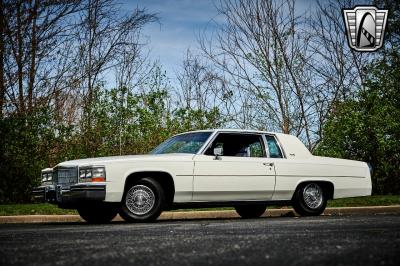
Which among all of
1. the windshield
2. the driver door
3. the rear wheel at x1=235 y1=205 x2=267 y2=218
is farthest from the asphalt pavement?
the rear wheel at x1=235 y1=205 x2=267 y2=218

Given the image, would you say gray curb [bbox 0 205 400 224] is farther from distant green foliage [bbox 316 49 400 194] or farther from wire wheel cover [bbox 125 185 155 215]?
distant green foliage [bbox 316 49 400 194]

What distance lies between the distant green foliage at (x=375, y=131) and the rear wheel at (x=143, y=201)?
871 centimetres

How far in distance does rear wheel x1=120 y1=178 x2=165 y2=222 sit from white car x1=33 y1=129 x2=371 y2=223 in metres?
0.01

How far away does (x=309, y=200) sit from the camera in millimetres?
10391

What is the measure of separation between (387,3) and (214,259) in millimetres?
18302

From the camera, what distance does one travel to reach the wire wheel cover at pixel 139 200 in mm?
8844

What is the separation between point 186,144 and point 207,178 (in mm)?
769

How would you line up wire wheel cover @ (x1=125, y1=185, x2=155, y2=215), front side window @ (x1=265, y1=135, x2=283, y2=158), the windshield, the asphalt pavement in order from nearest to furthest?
the asphalt pavement → wire wheel cover @ (x1=125, y1=185, x2=155, y2=215) → the windshield → front side window @ (x1=265, y1=135, x2=283, y2=158)

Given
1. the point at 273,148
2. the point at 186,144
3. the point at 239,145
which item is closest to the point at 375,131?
the point at 273,148

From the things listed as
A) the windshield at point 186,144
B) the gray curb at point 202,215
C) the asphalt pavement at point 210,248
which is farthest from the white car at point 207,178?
the asphalt pavement at point 210,248

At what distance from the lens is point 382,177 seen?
54.3ft

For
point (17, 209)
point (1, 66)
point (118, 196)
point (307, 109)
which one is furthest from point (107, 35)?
point (118, 196)

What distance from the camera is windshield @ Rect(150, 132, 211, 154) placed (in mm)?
9609

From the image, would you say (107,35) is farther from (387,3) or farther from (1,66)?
(387,3)
